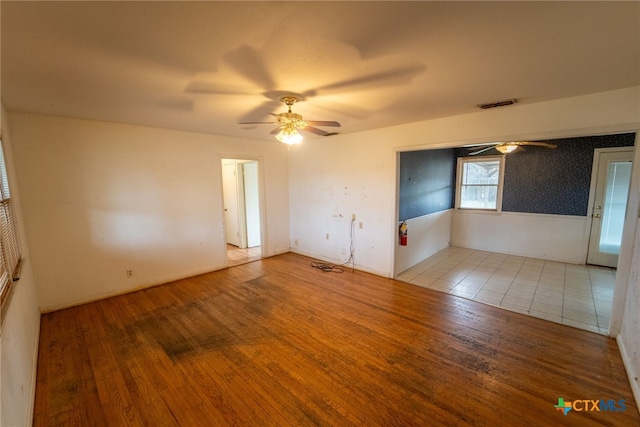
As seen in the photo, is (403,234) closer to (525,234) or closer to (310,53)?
(525,234)

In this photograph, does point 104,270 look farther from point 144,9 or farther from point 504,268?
point 504,268

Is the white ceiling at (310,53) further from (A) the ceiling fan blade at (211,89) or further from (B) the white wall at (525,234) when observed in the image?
(B) the white wall at (525,234)

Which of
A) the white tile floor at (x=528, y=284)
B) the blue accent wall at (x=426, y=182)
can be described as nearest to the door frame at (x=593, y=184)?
the white tile floor at (x=528, y=284)

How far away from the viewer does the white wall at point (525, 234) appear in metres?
4.84

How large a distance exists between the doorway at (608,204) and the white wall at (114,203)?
21.1ft

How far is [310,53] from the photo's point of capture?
170 cm

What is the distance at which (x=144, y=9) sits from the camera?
4.12 feet

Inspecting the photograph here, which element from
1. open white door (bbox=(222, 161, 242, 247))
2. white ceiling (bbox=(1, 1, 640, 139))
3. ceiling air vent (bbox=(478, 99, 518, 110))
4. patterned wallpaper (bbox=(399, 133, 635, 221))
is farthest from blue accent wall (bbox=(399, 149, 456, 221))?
open white door (bbox=(222, 161, 242, 247))

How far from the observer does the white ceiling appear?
1297 millimetres

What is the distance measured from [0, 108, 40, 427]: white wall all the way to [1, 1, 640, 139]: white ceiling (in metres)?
1.12

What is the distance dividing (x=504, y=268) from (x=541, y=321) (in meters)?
1.94

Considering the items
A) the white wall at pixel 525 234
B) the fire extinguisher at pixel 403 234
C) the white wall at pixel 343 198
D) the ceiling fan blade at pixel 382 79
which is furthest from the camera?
the white wall at pixel 525 234

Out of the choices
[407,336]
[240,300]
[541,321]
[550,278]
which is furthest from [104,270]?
[550,278]

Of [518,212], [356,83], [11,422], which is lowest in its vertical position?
[11,422]
